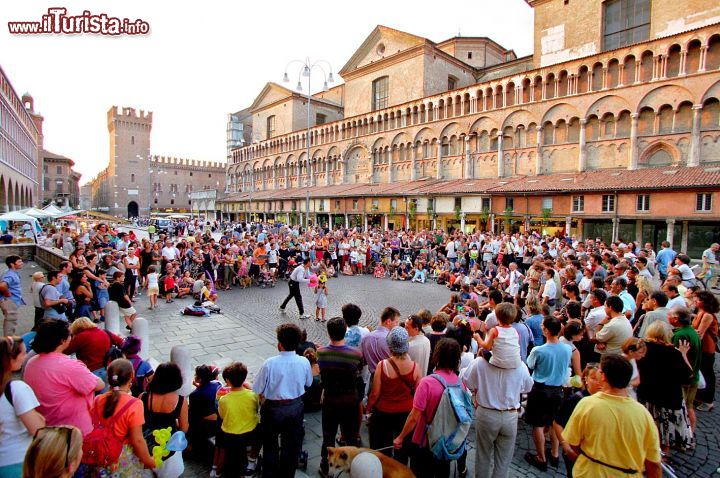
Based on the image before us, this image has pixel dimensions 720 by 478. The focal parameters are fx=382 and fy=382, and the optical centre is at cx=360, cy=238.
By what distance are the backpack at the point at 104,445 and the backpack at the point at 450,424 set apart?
2.60 metres

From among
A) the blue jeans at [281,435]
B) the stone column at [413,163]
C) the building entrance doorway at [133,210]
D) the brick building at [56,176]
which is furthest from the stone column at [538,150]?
the brick building at [56,176]

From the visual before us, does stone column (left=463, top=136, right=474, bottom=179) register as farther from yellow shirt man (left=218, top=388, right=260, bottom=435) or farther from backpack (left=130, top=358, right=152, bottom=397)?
yellow shirt man (left=218, top=388, right=260, bottom=435)

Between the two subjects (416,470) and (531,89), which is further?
(531,89)

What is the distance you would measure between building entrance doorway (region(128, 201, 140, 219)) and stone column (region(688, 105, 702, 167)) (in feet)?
270

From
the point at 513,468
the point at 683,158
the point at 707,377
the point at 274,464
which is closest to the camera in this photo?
the point at 274,464

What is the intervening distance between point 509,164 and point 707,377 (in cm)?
2607

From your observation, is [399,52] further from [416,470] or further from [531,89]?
[416,470]

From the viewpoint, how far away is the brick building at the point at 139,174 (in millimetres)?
72188

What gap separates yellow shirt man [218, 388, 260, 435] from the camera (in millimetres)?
3850

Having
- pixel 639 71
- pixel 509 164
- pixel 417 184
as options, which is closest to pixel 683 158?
pixel 639 71

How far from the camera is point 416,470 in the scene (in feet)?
11.7

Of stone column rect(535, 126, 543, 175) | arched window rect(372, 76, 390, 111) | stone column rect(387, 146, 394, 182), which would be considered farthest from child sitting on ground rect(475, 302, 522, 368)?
arched window rect(372, 76, 390, 111)

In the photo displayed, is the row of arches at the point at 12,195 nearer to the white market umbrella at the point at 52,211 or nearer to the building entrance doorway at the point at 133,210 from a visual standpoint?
the white market umbrella at the point at 52,211

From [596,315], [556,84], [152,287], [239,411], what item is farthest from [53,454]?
[556,84]
